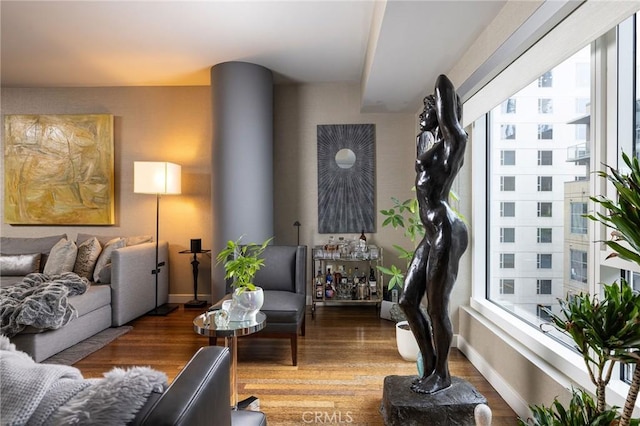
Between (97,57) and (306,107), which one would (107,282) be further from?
(306,107)

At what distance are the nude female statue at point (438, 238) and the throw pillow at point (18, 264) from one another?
155 inches

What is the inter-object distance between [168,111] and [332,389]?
384cm

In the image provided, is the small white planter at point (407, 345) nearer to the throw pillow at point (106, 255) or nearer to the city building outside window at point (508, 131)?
the city building outside window at point (508, 131)

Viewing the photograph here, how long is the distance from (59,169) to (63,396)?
483cm

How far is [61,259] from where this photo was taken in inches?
146

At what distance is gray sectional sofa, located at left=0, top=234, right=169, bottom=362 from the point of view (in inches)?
107

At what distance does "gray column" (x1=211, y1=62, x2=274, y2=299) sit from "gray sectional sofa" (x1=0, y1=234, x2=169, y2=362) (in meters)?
0.80

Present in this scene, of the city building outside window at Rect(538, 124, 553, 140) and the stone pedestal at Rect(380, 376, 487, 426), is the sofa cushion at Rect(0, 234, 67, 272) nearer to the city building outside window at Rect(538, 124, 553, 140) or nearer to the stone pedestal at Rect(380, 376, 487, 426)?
the stone pedestal at Rect(380, 376, 487, 426)

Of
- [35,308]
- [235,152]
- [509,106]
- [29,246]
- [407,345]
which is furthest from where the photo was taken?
[29,246]

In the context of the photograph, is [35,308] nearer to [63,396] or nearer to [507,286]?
[63,396]

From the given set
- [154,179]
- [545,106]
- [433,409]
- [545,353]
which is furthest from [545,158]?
[154,179]

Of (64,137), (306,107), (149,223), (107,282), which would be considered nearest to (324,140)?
(306,107)

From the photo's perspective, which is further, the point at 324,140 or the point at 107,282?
the point at 324,140

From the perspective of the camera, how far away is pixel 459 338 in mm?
2984
